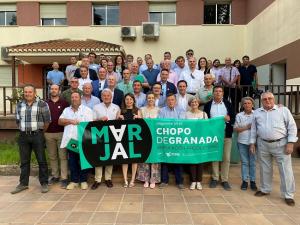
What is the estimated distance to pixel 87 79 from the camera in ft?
25.0

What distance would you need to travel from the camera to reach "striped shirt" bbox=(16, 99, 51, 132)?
20.1ft

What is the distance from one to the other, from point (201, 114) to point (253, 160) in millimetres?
1248

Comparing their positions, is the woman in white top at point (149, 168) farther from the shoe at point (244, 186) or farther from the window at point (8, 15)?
the window at point (8, 15)

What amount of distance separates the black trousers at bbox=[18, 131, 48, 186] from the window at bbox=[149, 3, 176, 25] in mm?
11528

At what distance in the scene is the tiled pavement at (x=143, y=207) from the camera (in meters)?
4.94

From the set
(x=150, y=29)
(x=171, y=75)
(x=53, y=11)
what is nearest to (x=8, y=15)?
(x=53, y=11)

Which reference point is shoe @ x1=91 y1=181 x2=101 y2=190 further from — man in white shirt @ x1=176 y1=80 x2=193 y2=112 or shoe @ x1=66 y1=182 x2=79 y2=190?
man in white shirt @ x1=176 y1=80 x2=193 y2=112

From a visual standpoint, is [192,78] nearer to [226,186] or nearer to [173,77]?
[173,77]

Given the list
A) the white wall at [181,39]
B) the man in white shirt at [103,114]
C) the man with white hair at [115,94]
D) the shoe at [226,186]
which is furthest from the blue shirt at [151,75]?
the white wall at [181,39]

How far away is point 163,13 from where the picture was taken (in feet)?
54.2

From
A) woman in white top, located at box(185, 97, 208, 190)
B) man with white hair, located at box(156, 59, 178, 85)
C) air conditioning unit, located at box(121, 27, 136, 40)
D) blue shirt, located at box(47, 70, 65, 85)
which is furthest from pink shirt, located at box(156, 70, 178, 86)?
air conditioning unit, located at box(121, 27, 136, 40)

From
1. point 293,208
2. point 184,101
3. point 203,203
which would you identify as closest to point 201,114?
point 184,101

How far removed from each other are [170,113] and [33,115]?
2.43 metres

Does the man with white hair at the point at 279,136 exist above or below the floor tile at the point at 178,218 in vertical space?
above
